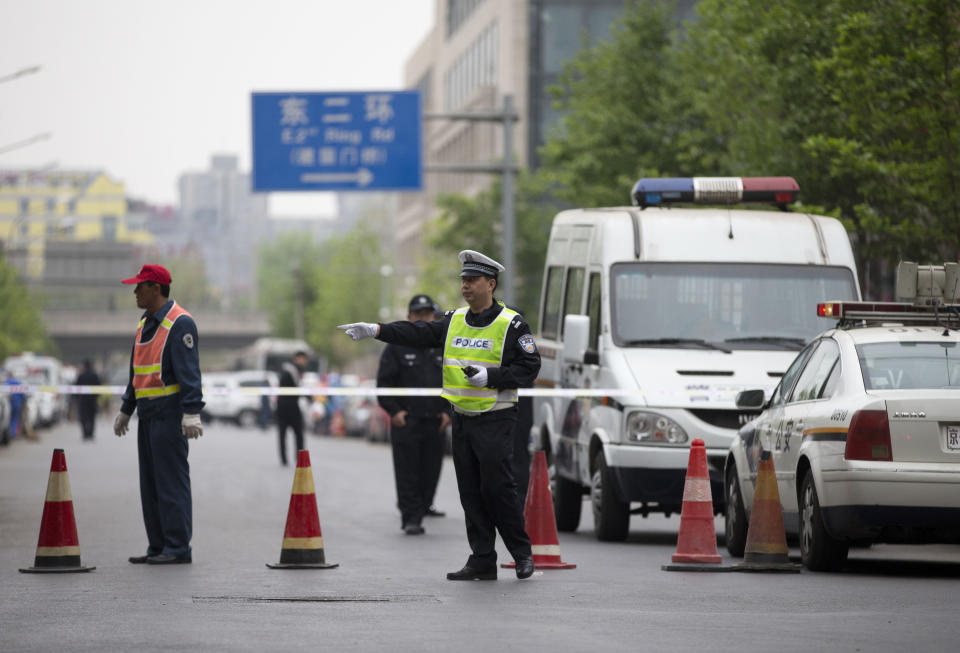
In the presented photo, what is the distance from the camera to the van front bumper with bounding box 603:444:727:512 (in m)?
14.3

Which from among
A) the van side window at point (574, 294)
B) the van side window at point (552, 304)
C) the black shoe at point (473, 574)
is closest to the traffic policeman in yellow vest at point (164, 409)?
the black shoe at point (473, 574)

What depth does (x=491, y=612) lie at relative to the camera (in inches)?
373

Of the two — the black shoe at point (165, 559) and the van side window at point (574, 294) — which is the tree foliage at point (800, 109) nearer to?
the van side window at point (574, 294)

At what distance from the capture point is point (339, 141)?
3431 centimetres

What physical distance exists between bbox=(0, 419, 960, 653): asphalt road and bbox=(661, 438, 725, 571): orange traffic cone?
186 millimetres

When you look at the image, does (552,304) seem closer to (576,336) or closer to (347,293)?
(576,336)

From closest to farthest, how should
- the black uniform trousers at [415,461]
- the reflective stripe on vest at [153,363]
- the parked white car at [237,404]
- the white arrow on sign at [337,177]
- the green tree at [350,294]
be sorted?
the reflective stripe on vest at [153,363] < the black uniform trousers at [415,461] < the white arrow on sign at [337,177] < the parked white car at [237,404] < the green tree at [350,294]

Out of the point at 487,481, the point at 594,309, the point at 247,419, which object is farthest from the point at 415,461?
the point at 247,419

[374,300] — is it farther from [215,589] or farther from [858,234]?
[215,589]

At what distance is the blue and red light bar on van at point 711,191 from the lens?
16.5 metres

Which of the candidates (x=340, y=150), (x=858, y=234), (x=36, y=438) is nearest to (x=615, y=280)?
(x=858, y=234)

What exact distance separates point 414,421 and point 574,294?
1.78m

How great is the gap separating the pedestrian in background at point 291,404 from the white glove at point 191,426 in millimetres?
17996

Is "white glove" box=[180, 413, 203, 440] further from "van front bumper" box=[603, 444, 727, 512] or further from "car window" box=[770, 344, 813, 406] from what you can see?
"car window" box=[770, 344, 813, 406]
